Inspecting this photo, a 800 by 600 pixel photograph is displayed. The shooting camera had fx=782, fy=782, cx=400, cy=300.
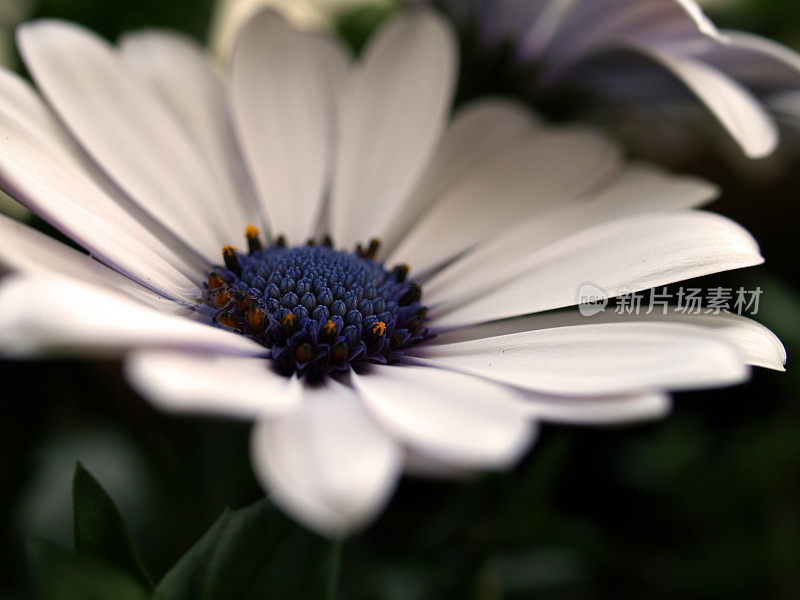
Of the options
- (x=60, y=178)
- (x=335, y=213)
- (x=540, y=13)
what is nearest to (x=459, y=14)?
(x=540, y=13)

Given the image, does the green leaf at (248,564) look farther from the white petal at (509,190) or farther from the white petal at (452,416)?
the white petal at (509,190)

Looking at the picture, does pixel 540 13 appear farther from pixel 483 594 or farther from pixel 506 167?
pixel 483 594

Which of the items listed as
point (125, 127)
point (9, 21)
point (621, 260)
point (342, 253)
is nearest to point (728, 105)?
point (621, 260)

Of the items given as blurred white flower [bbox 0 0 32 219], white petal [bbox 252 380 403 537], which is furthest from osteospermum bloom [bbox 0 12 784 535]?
blurred white flower [bbox 0 0 32 219]

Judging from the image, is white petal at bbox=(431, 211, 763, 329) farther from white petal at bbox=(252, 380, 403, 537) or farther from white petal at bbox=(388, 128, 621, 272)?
white petal at bbox=(252, 380, 403, 537)

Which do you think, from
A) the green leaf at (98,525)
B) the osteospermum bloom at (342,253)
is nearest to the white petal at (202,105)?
the osteospermum bloom at (342,253)

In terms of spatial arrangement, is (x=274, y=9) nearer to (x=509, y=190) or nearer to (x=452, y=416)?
(x=509, y=190)

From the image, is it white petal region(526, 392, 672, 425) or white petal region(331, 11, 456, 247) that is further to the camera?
white petal region(331, 11, 456, 247)
